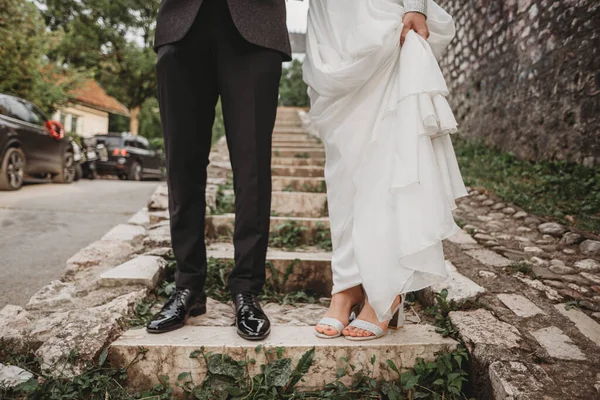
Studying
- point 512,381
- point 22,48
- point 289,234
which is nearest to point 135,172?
point 22,48

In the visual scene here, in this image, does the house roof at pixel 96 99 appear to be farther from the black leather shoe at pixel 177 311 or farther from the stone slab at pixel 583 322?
the stone slab at pixel 583 322

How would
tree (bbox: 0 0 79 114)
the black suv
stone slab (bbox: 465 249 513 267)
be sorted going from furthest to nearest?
the black suv, tree (bbox: 0 0 79 114), stone slab (bbox: 465 249 513 267)

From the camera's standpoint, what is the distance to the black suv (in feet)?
37.1

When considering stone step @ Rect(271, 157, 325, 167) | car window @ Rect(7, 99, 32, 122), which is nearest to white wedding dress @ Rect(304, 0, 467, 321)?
stone step @ Rect(271, 157, 325, 167)

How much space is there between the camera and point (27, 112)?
6824mm

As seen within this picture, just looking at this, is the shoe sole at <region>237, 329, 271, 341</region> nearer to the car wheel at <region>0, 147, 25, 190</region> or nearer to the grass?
the grass

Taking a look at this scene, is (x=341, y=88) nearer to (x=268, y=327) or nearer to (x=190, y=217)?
(x=190, y=217)

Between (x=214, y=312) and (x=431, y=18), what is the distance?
1579 millimetres

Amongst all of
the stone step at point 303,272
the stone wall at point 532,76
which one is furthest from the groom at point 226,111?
the stone wall at point 532,76

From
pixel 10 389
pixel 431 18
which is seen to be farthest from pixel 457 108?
pixel 10 389

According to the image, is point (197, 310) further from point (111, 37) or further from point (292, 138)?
point (111, 37)

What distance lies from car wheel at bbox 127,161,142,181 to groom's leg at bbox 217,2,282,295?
424 inches

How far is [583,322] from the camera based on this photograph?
1668mm

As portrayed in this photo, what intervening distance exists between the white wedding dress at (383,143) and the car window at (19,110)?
250 inches
